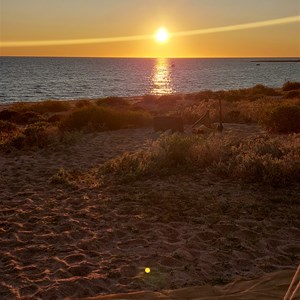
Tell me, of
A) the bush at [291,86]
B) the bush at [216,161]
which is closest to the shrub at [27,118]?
the bush at [216,161]

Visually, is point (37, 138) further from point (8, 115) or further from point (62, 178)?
point (8, 115)

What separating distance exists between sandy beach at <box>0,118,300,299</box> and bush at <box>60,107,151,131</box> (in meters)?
7.47

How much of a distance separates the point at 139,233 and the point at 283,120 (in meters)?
11.0

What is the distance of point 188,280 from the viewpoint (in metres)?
5.36

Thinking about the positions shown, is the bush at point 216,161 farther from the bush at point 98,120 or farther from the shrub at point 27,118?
the shrub at point 27,118

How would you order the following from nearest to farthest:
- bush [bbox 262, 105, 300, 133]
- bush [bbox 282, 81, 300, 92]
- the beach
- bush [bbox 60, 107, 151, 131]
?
1. the beach
2. bush [bbox 262, 105, 300, 133]
3. bush [bbox 60, 107, 151, 131]
4. bush [bbox 282, 81, 300, 92]

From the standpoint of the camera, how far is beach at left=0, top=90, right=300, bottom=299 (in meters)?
5.34

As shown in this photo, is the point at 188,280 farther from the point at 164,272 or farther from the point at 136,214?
the point at 136,214

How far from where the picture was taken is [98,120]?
1869cm

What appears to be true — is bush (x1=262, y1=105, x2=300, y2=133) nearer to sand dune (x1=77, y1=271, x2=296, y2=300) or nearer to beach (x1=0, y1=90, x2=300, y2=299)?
beach (x1=0, y1=90, x2=300, y2=299)

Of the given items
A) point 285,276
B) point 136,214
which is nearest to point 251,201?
point 136,214

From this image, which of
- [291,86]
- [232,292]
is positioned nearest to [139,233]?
[232,292]

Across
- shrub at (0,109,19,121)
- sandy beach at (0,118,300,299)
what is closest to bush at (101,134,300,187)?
sandy beach at (0,118,300,299)

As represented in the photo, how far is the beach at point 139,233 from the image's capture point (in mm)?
5344
